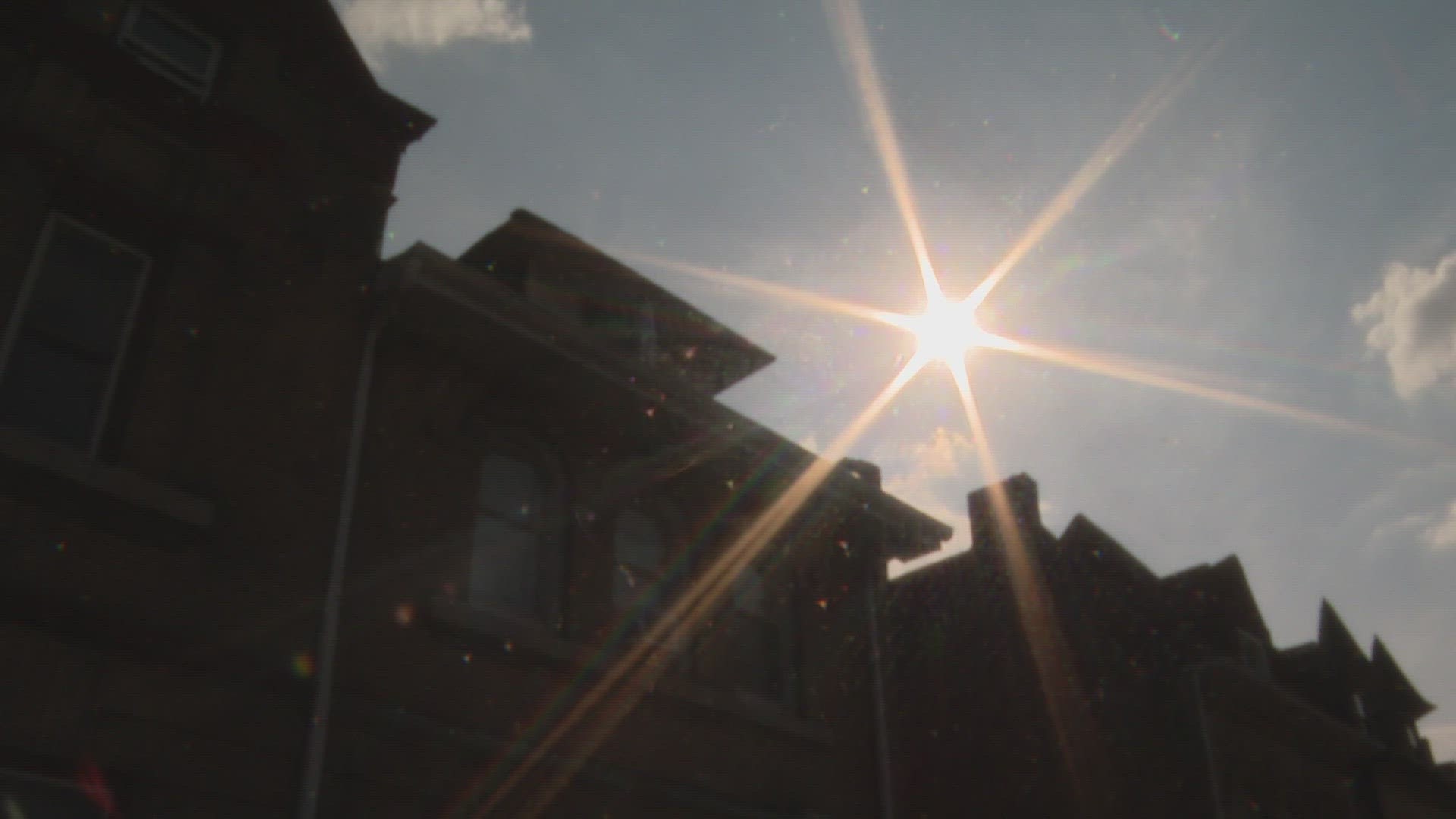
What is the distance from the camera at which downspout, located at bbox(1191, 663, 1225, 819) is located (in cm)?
1653

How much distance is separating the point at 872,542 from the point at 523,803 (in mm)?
5283

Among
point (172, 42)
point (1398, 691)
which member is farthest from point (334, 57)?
point (1398, 691)

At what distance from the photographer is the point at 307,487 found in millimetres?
7625

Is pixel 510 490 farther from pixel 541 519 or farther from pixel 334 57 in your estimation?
pixel 334 57

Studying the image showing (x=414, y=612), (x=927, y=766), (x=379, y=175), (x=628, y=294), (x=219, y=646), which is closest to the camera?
(x=219, y=646)

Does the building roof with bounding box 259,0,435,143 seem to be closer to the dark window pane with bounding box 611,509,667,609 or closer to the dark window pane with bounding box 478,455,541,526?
the dark window pane with bounding box 478,455,541,526

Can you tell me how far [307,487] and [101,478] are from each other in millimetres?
1440

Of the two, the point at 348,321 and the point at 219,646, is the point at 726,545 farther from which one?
the point at 219,646

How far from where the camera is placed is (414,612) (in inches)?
310

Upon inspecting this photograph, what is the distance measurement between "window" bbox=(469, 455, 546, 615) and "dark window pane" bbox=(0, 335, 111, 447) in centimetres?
279

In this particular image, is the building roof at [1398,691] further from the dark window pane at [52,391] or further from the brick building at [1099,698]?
the dark window pane at [52,391]

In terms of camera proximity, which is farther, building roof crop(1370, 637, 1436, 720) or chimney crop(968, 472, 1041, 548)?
building roof crop(1370, 637, 1436, 720)

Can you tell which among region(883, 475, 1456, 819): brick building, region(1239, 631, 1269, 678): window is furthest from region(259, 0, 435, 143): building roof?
region(1239, 631, 1269, 678): window

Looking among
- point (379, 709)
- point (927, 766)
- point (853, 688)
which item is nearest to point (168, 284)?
point (379, 709)
